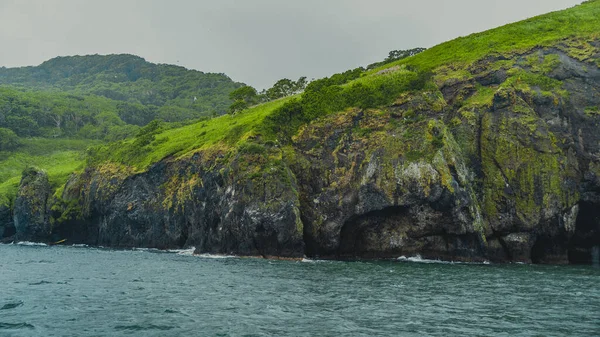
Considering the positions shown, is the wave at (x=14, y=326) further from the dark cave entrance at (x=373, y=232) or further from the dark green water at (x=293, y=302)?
the dark cave entrance at (x=373, y=232)

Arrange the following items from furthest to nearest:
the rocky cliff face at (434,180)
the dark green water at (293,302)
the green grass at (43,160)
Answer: the green grass at (43,160)
the rocky cliff face at (434,180)
the dark green water at (293,302)

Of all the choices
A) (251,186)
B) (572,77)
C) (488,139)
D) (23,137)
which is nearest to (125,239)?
(251,186)

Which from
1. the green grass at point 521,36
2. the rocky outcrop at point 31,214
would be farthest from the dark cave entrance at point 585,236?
the rocky outcrop at point 31,214

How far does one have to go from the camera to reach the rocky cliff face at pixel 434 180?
208ft

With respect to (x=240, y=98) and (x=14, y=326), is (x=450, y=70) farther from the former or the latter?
(x=14, y=326)

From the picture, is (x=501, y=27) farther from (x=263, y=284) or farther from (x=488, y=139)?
(x=263, y=284)

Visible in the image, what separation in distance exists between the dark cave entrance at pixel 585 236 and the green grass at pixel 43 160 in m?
104

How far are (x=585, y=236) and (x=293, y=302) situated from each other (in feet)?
186

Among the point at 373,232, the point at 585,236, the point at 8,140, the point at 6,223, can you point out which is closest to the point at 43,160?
the point at 8,140

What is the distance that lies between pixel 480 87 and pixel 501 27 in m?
26.3

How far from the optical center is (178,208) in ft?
260

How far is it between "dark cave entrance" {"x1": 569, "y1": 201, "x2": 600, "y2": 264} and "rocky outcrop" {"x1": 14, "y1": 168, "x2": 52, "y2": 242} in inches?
3899

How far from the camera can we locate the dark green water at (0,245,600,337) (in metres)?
23.1

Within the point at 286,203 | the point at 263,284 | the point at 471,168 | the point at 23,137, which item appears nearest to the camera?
the point at 263,284
